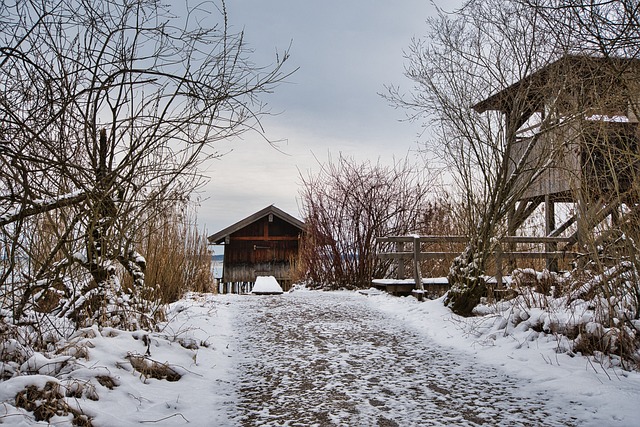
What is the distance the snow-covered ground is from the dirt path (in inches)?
0.5

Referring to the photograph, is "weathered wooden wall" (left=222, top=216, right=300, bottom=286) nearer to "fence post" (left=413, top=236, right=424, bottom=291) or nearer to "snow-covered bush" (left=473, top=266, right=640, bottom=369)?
"fence post" (left=413, top=236, right=424, bottom=291)

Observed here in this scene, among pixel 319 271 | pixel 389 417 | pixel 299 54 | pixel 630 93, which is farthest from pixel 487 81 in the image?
pixel 319 271

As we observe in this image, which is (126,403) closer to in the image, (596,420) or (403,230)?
(596,420)

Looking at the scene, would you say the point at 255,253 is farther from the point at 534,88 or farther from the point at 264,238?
the point at 534,88

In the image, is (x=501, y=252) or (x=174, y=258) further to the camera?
(x=174, y=258)

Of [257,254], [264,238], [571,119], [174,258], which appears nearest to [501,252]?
[571,119]

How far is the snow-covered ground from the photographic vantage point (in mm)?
3344

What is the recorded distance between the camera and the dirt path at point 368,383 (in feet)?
11.1

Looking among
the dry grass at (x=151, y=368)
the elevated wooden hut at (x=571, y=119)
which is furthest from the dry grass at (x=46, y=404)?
the elevated wooden hut at (x=571, y=119)

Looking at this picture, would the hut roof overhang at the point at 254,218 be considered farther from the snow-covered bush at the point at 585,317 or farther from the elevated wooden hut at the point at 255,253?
the snow-covered bush at the point at 585,317

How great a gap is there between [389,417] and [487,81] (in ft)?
17.6

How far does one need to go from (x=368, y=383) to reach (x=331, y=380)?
1.04 ft

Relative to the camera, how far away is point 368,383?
4.21 m

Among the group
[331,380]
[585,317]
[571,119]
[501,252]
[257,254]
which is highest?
[571,119]
